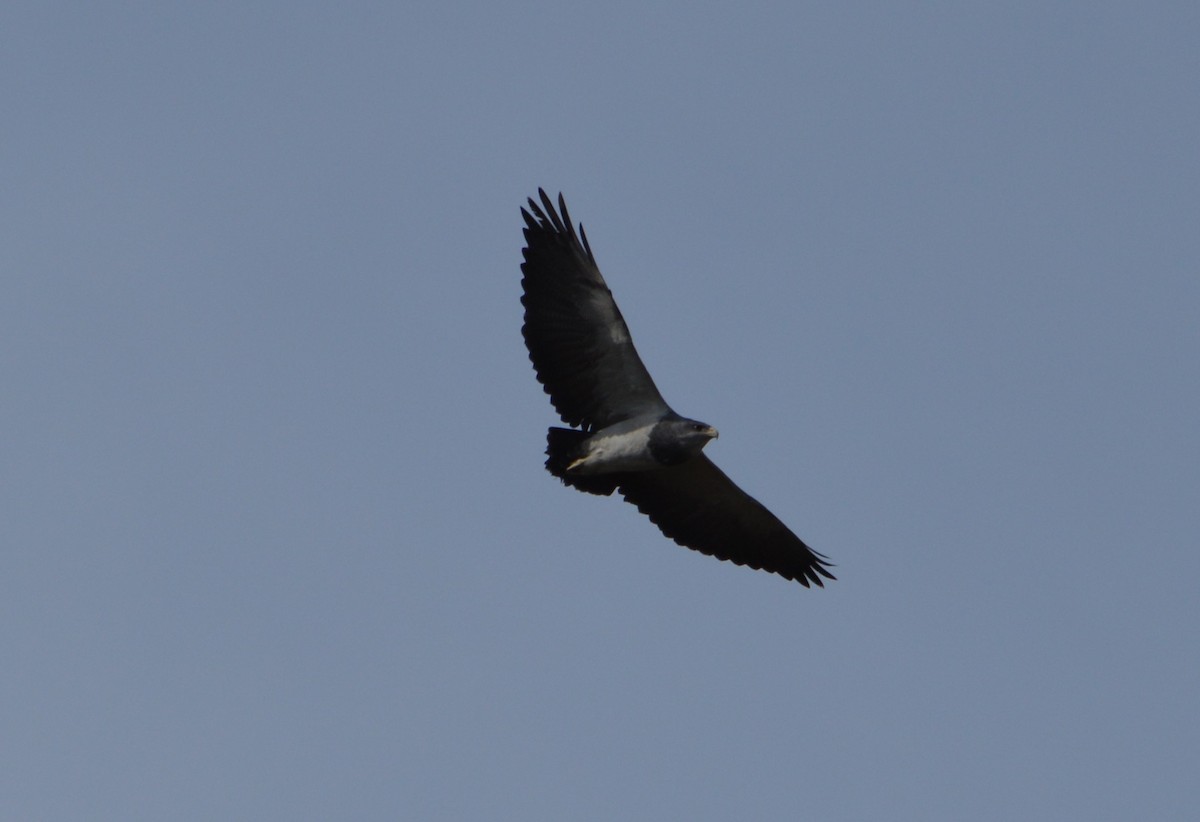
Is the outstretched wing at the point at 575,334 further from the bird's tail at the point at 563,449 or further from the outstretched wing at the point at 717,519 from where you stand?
the outstretched wing at the point at 717,519

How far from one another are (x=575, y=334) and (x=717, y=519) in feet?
10.4

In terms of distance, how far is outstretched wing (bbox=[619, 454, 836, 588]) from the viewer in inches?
771

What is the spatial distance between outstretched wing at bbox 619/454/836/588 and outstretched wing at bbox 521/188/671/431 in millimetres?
1110

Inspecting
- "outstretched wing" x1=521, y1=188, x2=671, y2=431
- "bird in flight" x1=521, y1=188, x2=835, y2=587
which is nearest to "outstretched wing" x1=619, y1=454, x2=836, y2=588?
"bird in flight" x1=521, y1=188, x2=835, y2=587

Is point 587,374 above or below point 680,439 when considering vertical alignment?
above

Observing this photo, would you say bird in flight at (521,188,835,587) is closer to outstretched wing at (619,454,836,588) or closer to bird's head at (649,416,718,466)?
bird's head at (649,416,718,466)

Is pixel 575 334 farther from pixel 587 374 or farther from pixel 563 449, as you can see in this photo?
pixel 563 449

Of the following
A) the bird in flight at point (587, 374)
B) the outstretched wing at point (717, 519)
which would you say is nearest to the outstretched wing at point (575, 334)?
the bird in flight at point (587, 374)

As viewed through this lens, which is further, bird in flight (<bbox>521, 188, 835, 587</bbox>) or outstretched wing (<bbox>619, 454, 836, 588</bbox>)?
outstretched wing (<bbox>619, 454, 836, 588</bbox>)

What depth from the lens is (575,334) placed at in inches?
722

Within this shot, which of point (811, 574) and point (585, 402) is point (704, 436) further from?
point (811, 574)

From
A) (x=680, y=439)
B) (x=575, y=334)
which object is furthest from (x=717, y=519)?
(x=575, y=334)

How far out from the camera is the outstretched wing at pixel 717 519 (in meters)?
Answer: 19.6

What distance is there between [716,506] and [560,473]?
7.63 ft
